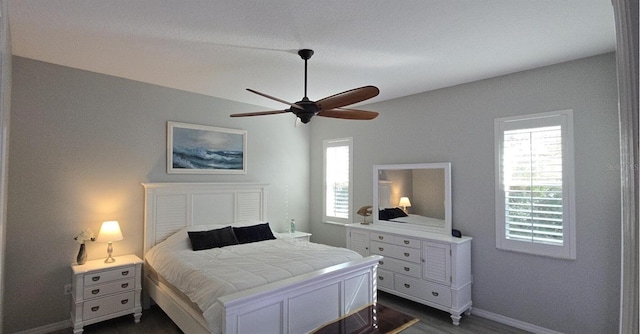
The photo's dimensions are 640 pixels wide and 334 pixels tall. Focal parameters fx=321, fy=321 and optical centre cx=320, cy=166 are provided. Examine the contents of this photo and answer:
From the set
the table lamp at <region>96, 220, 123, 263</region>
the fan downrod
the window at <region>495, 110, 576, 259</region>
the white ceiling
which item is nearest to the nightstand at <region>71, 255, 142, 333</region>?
the table lamp at <region>96, 220, 123, 263</region>

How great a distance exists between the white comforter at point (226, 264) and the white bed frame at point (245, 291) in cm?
14

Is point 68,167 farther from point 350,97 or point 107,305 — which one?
point 350,97

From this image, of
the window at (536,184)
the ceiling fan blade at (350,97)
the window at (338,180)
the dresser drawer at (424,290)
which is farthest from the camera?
the window at (338,180)

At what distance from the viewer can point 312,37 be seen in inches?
104

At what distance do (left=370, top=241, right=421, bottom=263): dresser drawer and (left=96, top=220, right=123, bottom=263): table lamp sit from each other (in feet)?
9.82

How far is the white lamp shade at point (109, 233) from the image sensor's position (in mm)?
3371

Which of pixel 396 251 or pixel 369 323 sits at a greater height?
pixel 396 251

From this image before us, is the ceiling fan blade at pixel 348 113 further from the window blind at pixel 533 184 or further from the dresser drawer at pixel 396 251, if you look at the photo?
the dresser drawer at pixel 396 251

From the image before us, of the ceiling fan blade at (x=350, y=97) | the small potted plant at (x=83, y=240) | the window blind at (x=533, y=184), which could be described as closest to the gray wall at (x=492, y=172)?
the window blind at (x=533, y=184)

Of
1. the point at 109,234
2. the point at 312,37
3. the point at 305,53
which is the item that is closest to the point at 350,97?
the point at 312,37

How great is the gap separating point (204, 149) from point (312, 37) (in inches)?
98.0

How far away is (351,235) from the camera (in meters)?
4.55

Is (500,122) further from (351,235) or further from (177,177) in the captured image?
(177,177)

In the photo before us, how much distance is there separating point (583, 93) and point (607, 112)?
26 cm
